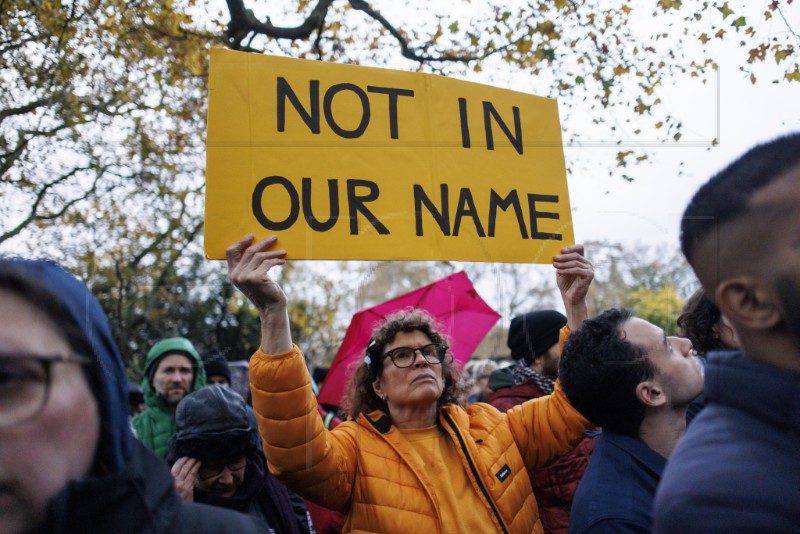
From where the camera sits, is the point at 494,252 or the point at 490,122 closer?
the point at 494,252

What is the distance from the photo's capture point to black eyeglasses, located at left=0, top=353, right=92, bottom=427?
103 centimetres

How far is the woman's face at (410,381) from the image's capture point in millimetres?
2758

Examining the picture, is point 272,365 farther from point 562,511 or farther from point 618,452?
point 562,511

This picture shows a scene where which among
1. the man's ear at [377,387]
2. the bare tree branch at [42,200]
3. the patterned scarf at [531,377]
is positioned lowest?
the patterned scarf at [531,377]

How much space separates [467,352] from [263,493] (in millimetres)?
2202

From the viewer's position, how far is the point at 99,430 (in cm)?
111

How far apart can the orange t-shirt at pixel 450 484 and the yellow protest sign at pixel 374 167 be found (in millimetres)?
683

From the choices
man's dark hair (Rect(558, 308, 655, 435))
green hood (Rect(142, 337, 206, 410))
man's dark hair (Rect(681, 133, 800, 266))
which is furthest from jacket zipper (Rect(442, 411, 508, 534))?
green hood (Rect(142, 337, 206, 410))

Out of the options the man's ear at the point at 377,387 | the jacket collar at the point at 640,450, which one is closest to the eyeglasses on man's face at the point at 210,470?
the man's ear at the point at 377,387

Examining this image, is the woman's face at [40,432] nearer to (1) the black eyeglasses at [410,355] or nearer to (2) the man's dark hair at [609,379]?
(2) the man's dark hair at [609,379]

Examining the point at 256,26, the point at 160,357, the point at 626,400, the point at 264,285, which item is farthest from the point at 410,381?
the point at 256,26

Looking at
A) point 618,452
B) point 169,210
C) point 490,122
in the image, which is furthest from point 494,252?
point 169,210

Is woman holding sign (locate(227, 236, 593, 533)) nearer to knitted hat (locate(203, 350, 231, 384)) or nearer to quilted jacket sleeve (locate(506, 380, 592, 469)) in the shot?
quilted jacket sleeve (locate(506, 380, 592, 469))

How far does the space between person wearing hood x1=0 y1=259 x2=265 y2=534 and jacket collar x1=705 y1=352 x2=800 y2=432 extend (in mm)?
903
